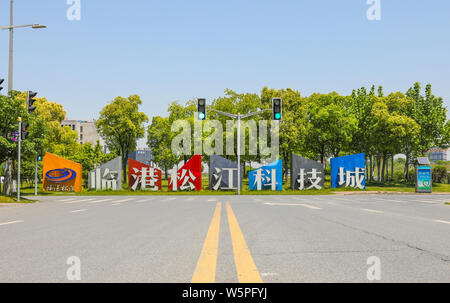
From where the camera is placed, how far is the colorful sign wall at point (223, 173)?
41.2 metres

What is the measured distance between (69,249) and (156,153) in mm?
59579

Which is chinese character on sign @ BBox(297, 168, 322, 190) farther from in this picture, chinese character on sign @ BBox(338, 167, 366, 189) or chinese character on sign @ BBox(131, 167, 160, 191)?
chinese character on sign @ BBox(131, 167, 160, 191)

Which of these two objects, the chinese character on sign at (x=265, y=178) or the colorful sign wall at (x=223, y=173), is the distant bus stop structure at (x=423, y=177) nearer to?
the chinese character on sign at (x=265, y=178)

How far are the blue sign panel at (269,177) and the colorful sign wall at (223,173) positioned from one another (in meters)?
2.11

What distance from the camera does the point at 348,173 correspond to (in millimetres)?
42500

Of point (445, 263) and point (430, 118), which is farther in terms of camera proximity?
point (430, 118)

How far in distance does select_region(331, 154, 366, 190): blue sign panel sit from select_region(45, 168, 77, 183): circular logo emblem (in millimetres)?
26419

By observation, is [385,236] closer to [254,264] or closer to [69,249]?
[254,264]

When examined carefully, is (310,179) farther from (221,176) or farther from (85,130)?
(85,130)

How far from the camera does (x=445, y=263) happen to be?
484 cm

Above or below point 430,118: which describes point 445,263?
below

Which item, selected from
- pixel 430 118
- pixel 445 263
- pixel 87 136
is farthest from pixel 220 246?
pixel 87 136

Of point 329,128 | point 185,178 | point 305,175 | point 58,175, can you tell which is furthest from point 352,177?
point 58,175
